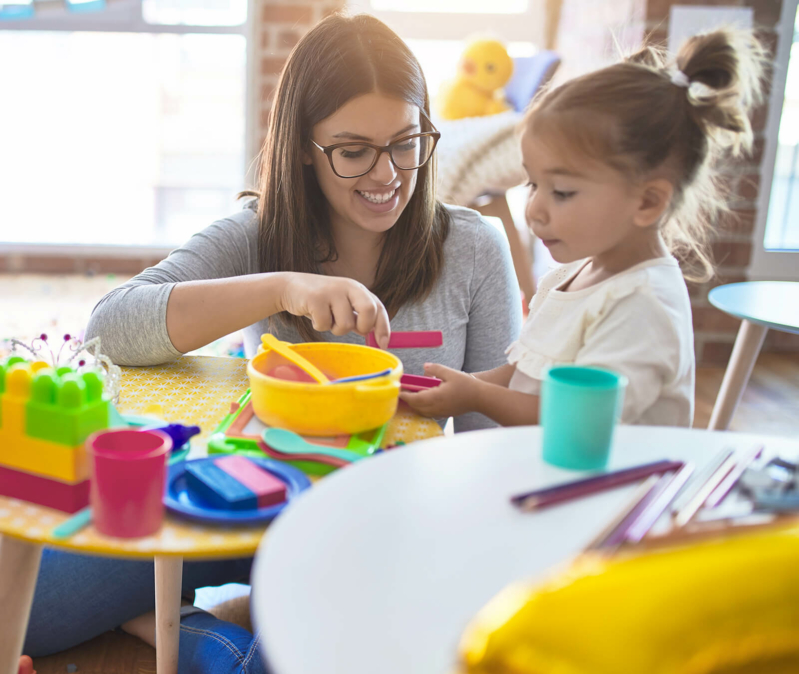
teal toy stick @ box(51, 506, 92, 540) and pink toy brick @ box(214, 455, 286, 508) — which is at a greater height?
pink toy brick @ box(214, 455, 286, 508)

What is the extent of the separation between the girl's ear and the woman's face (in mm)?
379

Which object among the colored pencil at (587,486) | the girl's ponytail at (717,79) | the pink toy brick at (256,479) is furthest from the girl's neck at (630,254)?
the pink toy brick at (256,479)

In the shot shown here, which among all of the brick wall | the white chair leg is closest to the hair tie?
the white chair leg

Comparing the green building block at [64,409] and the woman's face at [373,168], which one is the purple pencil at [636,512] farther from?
the woman's face at [373,168]

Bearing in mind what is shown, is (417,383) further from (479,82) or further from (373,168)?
(479,82)

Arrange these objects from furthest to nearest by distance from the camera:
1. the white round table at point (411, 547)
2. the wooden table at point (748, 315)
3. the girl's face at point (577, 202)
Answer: the wooden table at point (748, 315) < the girl's face at point (577, 202) < the white round table at point (411, 547)

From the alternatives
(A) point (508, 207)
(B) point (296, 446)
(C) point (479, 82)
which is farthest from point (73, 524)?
(C) point (479, 82)

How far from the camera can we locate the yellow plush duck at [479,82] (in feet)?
8.71

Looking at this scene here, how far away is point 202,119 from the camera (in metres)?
3.62

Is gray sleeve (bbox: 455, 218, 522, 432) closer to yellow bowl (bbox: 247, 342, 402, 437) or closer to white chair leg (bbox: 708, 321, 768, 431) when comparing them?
yellow bowl (bbox: 247, 342, 402, 437)

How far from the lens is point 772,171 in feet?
9.06

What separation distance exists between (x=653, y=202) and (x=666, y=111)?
104 millimetres

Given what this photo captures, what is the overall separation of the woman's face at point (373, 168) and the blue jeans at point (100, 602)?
1.96 ft

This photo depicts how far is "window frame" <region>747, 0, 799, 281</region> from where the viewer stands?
105 inches
